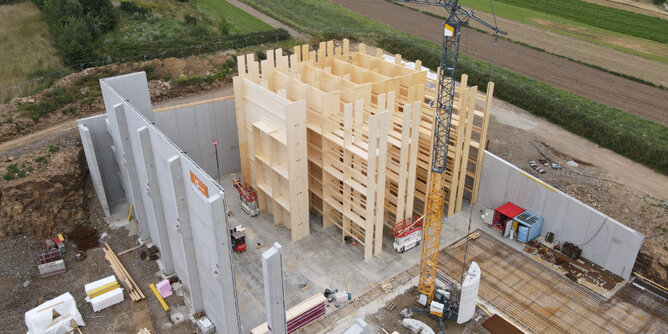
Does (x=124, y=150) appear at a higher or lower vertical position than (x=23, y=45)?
lower

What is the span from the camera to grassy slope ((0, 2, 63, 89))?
40.2 m

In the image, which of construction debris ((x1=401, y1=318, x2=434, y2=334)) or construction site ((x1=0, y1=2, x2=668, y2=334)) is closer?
construction debris ((x1=401, y1=318, x2=434, y2=334))

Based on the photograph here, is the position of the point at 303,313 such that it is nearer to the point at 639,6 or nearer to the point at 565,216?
the point at 565,216

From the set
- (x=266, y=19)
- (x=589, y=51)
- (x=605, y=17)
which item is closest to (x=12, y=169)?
(x=266, y=19)

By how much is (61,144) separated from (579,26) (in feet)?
213

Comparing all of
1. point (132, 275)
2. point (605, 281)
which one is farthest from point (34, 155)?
point (605, 281)

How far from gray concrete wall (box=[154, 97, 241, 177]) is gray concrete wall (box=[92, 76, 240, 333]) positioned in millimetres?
4039

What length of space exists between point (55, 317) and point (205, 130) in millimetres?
15578

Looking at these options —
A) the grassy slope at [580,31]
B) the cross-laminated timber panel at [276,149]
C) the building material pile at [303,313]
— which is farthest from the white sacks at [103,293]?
the grassy slope at [580,31]

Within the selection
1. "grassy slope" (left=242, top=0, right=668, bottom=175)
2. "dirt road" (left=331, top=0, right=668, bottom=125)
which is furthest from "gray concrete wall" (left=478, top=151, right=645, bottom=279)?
"dirt road" (left=331, top=0, right=668, bottom=125)

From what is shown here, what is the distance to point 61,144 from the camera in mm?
30469

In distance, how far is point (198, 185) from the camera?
18609mm

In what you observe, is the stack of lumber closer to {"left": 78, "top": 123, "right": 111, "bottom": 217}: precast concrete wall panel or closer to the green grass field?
{"left": 78, "top": 123, "right": 111, "bottom": 217}: precast concrete wall panel

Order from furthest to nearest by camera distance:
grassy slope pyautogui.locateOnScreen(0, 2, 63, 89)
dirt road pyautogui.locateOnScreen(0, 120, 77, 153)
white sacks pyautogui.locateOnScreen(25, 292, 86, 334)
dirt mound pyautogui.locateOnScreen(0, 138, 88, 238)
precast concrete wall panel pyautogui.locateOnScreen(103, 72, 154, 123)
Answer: grassy slope pyautogui.locateOnScreen(0, 2, 63, 89) < dirt road pyautogui.locateOnScreen(0, 120, 77, 153) < precast concrete wall panel pyautogui.locateOnScreen(103, 72, 154, 123) < dirt mound pyautogui.locateOnScreen(0, 138, 88, 238) < white sacks pyautogui.locateOnScreen(25, 292, 86, 334)
